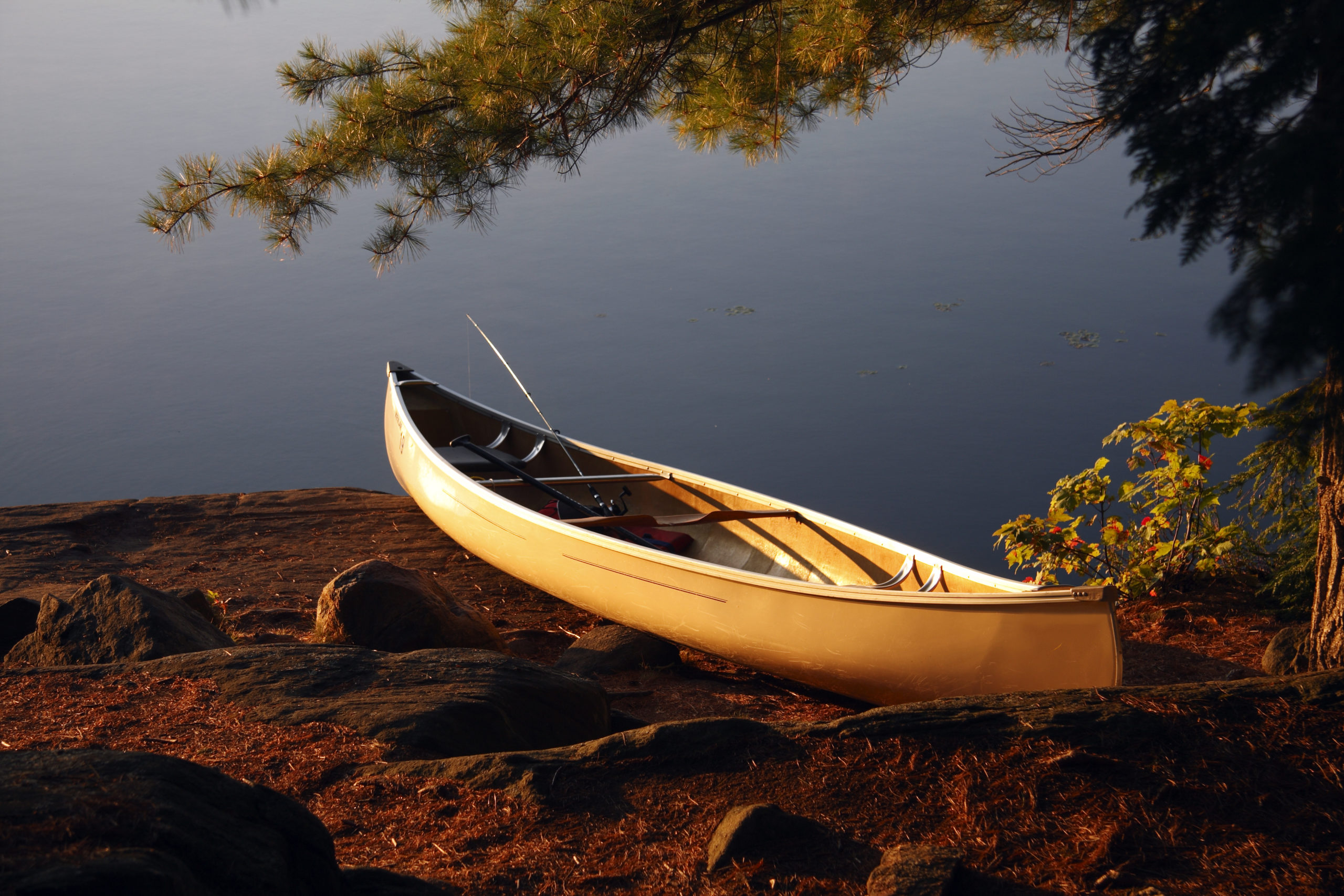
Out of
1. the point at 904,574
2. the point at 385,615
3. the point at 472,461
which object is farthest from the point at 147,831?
the point at 472,461

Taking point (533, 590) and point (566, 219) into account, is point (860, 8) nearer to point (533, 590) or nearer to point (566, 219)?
point (533, 590)

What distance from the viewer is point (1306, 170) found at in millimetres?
1937

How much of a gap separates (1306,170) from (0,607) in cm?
517

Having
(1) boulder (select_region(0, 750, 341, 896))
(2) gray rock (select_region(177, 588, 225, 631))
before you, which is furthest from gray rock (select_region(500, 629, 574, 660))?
(1) boulder (select_region(0, 750, 341, 896))

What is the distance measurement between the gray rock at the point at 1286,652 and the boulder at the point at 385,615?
3291mm

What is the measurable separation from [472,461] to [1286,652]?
5.30m

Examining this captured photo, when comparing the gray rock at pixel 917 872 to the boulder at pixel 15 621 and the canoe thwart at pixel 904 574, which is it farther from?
the boulder at pixel 15 621

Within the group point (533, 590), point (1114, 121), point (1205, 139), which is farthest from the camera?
point (533, 590)

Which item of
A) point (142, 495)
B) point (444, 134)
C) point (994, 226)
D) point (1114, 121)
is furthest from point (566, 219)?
point (1114, 121)

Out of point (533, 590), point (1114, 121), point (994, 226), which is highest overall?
point (994, 226)

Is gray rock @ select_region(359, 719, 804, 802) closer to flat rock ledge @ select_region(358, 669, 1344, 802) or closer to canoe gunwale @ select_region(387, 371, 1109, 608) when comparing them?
flat rock ledge @ select_region(358, 669, 1344, 802)

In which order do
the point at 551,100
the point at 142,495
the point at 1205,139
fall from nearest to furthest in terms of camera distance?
the point at 1205,139, the point at 551,100, the point at 142,495

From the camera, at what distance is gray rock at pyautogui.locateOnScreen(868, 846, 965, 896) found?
217 cm

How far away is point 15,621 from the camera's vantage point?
173 inches
